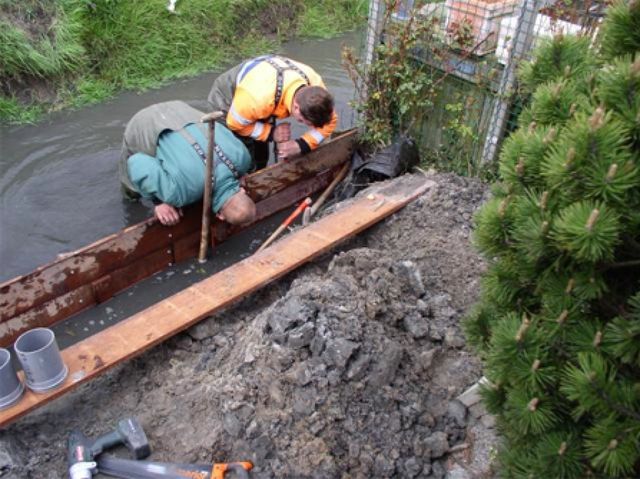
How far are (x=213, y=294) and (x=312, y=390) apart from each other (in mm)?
1279

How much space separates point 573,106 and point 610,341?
806 millimetres

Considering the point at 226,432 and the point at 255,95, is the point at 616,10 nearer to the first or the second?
the point at 226,432

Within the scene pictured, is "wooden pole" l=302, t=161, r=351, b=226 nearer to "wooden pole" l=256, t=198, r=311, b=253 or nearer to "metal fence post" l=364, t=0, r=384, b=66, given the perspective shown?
"wooden pole" l=256, t=198, r=311, b=253

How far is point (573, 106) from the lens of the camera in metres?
1.96

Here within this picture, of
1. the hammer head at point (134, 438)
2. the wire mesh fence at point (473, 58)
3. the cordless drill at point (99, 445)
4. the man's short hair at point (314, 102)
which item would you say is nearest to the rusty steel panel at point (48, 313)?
the cordless drill at point (99, 445)

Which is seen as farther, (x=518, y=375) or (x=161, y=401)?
(x=161, y=401)

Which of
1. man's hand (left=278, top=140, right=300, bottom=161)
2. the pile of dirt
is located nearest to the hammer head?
the pile of dirt

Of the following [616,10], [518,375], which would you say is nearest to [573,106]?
[616,10]

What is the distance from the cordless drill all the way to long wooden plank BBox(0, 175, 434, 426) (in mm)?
347

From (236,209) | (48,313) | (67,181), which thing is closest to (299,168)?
(236,209)

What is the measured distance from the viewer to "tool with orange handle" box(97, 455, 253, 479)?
2941mm

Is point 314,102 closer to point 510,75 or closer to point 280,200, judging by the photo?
point 280,200

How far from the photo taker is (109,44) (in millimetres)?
8250

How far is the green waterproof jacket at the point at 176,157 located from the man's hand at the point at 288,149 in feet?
1.69
